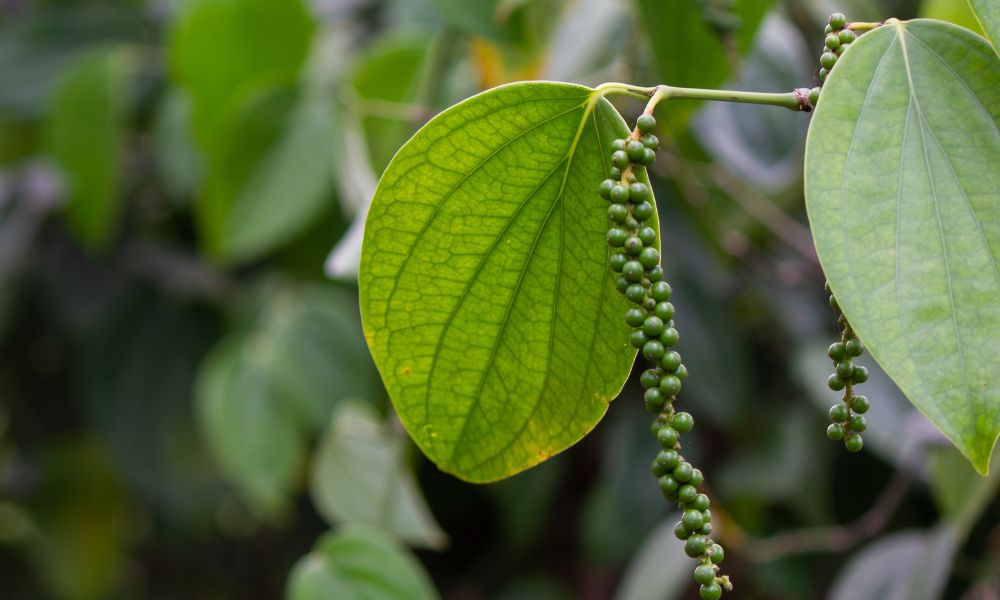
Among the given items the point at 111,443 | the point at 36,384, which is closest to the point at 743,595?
the point at 111,443

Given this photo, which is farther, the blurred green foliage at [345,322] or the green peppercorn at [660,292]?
the blurred green foliage at [345,322]

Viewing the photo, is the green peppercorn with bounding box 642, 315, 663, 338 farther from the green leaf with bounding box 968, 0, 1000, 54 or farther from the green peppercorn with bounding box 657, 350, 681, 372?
the green leaf with bounding box 968, 0, 1000, 54

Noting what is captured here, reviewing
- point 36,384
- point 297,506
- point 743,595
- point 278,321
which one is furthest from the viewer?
point 36,384

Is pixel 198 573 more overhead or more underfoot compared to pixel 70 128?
more underfoot

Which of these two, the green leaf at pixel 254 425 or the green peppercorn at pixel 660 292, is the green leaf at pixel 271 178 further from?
the green peppercorn at pixel 660 292

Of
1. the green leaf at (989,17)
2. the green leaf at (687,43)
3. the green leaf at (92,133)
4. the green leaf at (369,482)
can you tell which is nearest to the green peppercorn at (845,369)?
the green leaf at (989,17)

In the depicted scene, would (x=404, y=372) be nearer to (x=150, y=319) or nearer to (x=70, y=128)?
(x=70, y=128)
